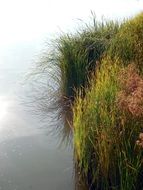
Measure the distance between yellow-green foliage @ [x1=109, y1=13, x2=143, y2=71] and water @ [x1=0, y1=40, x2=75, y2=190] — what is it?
1.12m

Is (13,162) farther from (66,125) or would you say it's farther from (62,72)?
(62,72)

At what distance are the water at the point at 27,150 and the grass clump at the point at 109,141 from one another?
33 cm

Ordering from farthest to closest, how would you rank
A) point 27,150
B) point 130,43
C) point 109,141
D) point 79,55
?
point 79,55, point 130,43, point 27,150, point 109,141

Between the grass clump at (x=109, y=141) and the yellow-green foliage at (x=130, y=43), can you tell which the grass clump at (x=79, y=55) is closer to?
the yellow-green foliage at (x=130, y=43)

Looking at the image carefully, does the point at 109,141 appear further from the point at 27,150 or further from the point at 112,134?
the point at 27,150

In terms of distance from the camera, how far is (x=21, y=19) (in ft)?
34.9

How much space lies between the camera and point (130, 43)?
17.6 feet

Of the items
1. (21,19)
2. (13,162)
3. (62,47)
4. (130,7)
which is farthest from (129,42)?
(130,7)

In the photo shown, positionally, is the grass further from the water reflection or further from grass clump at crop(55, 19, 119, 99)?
the water reflection

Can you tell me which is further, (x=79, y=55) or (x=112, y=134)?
(x=79, y=55)

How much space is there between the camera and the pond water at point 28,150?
3.92 m

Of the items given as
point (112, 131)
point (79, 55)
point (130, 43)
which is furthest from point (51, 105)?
point (112, 131)

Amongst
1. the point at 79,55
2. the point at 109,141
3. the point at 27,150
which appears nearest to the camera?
the point at 109,141

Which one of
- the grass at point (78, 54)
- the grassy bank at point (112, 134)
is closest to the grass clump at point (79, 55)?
the grass at point (78, 54)
